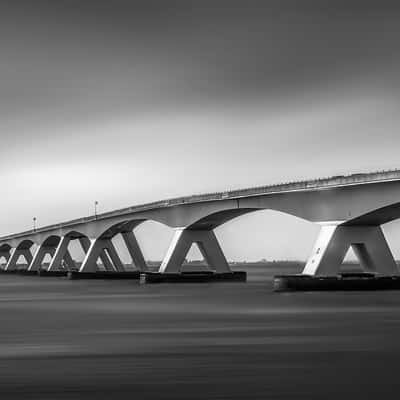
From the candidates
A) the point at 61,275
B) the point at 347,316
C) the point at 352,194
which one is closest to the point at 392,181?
the point at 352,194

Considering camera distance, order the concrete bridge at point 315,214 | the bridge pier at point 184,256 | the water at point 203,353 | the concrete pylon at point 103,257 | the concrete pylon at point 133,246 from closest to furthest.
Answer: the water at point 203,353 < the concrete bridge at point 315,214 < the bridge pier at point 184,256 < the concrete pylon at point 133,246 < the concrete pylon at point 103,257

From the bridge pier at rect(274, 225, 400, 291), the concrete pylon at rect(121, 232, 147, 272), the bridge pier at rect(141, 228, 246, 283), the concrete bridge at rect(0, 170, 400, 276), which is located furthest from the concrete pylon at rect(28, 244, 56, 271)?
the bridge pier at rect(274, 225, 400, 291)

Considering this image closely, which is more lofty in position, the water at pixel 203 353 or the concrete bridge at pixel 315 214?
the concrete bridge at pixel 315 214

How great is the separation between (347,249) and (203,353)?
3884 cm

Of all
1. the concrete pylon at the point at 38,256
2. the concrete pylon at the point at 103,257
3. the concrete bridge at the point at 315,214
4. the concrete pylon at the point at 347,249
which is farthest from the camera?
the concrete pylon at the point at 38,256

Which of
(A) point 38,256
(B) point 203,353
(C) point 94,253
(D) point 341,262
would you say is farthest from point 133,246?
(B) point 203,353

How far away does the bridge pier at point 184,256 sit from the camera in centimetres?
8819

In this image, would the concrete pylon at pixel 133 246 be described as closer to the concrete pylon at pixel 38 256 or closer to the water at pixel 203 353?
the concrete pylon at pixel 38 256

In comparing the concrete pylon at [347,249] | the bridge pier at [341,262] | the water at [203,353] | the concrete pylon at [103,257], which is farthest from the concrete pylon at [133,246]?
the water at [203,353]

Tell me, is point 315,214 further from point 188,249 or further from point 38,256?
point 38,256

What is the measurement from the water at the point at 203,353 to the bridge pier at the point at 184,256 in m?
42.9

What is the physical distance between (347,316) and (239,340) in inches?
488

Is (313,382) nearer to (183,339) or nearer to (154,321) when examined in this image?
(183,339)

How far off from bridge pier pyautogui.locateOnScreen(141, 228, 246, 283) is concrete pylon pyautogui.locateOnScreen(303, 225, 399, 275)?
27.1 meters
